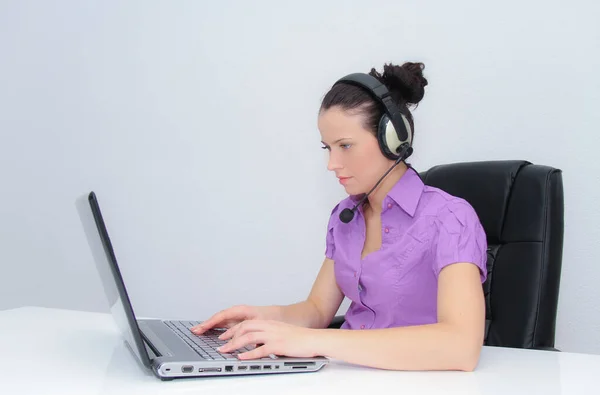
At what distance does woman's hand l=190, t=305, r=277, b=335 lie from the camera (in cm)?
115

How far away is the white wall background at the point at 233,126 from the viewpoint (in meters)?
1.84

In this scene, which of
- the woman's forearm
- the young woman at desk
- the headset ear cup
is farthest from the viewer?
the headset ear cup

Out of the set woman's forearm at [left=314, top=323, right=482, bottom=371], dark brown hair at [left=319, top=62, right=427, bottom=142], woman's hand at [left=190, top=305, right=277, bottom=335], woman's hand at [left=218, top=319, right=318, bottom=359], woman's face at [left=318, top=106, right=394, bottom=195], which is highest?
dark brown hair at [left=319, top=62, right=427, bottom=142]

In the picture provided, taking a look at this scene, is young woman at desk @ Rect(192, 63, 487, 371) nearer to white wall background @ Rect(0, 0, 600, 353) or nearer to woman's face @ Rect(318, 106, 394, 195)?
woman's face @ Rect(318, 106, 394, 195)

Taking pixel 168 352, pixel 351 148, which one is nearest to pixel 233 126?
pixel 351 148

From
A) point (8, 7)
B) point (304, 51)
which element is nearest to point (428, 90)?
point (304, 51)

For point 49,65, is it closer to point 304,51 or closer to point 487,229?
point 304,51

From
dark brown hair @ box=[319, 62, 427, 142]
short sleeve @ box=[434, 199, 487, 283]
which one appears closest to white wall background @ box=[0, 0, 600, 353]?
dark brown hair @ box=[319, 62, 427, 142]

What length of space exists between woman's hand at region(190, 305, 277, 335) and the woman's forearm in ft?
0.98

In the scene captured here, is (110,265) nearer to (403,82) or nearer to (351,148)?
(351,148)

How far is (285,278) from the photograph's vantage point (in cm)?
232

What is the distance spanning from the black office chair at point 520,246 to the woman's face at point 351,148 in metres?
0.34

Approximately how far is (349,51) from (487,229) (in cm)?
93

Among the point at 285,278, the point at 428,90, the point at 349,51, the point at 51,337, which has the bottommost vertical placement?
the point at 285,278
